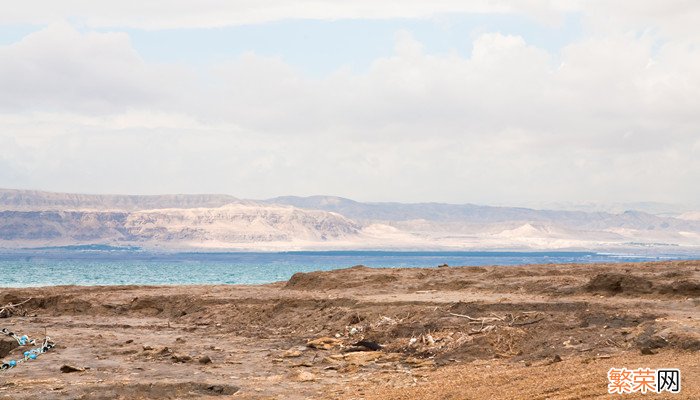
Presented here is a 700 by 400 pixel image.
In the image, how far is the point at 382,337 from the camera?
20156 mm

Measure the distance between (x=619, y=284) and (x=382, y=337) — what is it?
645cm

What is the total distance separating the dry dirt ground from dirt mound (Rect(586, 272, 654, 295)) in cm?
4

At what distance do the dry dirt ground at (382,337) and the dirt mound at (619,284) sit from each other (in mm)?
41

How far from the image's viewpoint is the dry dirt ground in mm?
14898

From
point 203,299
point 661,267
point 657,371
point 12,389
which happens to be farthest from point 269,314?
point 657,371

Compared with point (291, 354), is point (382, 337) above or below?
above

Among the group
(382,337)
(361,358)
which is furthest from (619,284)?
(361,358)

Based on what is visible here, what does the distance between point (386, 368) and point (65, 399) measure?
6123 mm

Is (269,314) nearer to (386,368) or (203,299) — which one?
(203,299)

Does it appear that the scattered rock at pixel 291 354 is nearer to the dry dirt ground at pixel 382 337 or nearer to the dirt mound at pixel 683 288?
the dry dirt ground at pixel 382 337

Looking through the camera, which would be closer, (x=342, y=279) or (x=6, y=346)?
(x=6, y=346)

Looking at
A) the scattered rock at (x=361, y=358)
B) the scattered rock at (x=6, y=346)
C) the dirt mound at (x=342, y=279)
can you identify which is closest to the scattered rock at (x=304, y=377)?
the scattered rock at (x=361, y=358)

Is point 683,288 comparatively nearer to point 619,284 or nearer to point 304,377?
point 619,284

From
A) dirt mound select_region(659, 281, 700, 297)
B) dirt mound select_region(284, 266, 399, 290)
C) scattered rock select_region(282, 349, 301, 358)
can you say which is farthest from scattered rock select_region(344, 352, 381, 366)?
dirt mound select_region(284, 266, 399, 290)
